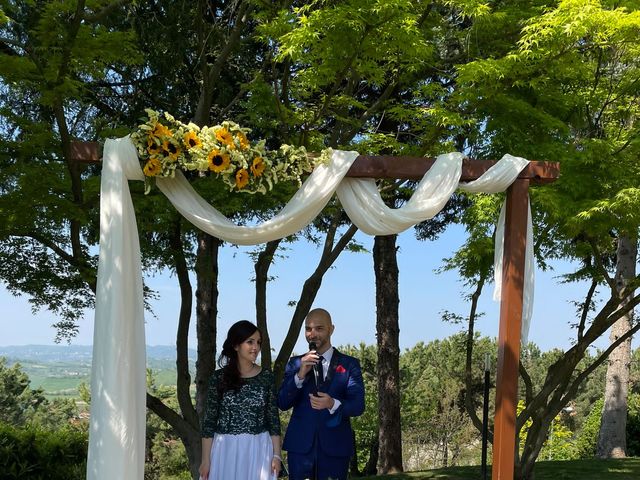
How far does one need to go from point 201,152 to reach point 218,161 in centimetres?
11

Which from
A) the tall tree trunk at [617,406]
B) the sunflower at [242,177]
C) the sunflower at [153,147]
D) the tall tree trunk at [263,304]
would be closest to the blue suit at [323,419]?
the sunflower at [242,177]

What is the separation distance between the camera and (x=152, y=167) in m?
4.30

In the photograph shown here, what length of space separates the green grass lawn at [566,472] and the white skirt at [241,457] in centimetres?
508

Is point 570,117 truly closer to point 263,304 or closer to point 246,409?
point 263,304

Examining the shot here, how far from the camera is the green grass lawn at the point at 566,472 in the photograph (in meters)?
8.66

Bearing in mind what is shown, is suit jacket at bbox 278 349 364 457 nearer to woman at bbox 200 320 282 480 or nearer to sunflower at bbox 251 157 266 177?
woman at bbox 200 320 282 480

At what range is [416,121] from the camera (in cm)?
793

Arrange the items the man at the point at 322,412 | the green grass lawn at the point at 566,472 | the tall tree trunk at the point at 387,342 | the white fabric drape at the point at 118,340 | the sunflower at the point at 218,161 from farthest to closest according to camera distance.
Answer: the tall tree trunk at the point at 387,342, the green grass lawn at the point at 566,472, the sunflower at the point at 218,161, the man at the point at 322,412, the white fabric drape at the point at 118,340

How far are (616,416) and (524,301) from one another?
875cm

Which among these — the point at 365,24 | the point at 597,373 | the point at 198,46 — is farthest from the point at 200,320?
the point at 597,373

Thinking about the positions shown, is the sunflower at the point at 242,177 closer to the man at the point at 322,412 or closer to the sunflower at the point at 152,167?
the sunflower at the point at 152,167

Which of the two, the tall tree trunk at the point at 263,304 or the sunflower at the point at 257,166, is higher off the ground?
the sunflower at the point at 257,166

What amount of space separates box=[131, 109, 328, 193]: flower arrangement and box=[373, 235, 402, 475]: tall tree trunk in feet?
20.7

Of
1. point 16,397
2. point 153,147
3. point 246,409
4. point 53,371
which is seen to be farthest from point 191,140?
point 16,397
